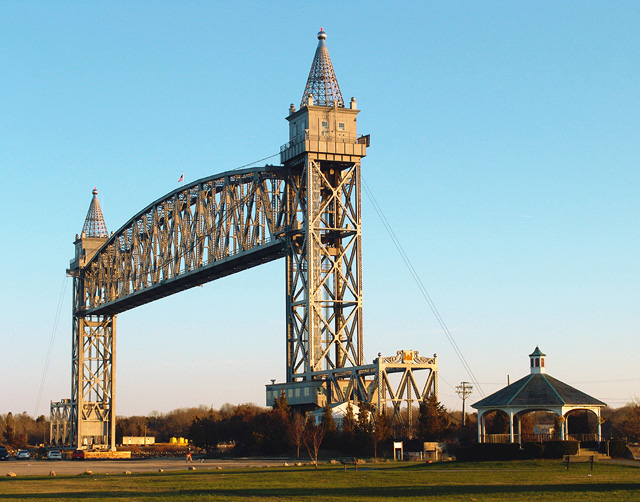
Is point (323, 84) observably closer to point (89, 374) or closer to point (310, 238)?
point (310, 238)

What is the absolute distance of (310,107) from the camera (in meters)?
85.8

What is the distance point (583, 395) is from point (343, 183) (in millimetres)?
29574

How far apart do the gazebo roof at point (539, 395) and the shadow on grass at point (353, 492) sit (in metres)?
22.6

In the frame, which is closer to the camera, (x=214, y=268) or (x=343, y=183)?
(x=343, y=183)

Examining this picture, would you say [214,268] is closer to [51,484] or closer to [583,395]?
[583,395]

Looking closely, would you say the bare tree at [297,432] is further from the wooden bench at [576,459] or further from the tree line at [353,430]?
the wooden bench at [576,459]

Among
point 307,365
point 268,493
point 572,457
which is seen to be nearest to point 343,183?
point 307,365

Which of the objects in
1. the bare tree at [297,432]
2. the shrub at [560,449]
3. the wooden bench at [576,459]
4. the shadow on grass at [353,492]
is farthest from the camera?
the bare tree at [297,432]

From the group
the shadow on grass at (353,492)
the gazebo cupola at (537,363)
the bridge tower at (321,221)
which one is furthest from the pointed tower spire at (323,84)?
the shadow on grass at (353,492)

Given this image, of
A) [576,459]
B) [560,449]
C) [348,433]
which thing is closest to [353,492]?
[576,459]

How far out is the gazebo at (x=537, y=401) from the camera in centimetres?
6494

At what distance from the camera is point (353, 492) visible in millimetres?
39750

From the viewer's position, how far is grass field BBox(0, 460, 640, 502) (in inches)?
1495

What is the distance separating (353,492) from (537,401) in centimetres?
2879
